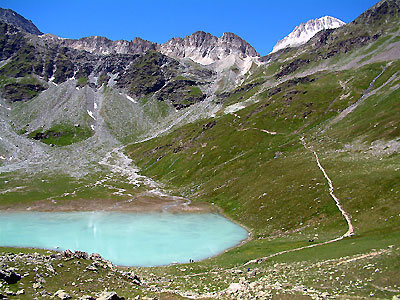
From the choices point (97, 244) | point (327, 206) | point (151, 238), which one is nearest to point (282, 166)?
point (327, 206)

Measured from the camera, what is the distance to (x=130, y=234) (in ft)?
224

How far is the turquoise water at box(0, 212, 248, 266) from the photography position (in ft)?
179

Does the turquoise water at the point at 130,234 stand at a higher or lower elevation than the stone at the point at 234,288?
higher

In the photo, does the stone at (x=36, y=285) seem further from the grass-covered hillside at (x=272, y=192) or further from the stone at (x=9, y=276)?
the stone at (x=9, y=276)

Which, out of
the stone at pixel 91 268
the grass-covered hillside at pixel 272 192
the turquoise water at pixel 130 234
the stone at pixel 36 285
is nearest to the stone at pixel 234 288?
the grass-covered hillside at pixel 272 192

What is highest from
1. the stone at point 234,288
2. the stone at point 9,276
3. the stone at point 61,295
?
the stone at point 9,276

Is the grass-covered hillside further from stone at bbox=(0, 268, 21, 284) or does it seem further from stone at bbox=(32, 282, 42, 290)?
stone at bbox=(0, 268, 21, 284)

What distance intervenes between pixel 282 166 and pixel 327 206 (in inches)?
1508

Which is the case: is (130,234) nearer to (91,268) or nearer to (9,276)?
(91,268)

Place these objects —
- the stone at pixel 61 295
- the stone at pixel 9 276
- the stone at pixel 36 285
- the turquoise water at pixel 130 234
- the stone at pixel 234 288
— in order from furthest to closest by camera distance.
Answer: the turquoise water at pixel 130 234, the stone at pixel 234 288, the stone at pixel 36 285, the stone at pixel 9 276, the stone at pixel 61 295

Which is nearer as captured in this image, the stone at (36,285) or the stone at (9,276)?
the stone at (9,276)

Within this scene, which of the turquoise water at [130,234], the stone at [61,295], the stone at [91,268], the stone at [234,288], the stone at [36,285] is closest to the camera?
the stone at [61,295]

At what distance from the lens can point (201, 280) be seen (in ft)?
117

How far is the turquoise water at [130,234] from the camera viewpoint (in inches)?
2147
